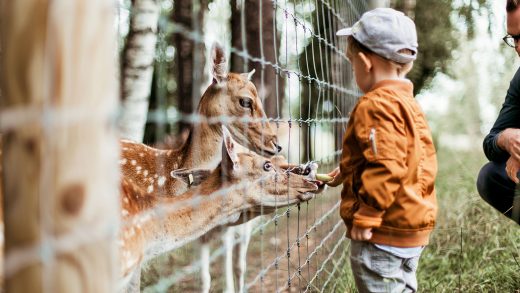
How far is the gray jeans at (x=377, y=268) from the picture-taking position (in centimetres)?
283

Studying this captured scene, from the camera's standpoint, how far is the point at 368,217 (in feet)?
8.82

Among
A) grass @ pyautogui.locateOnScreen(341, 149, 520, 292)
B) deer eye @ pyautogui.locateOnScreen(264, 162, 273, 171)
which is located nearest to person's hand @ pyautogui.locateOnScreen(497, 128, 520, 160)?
grass @ pyautogui.locateOnScreen(341, 149, 520, 292)

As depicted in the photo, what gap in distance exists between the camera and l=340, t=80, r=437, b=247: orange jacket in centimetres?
262

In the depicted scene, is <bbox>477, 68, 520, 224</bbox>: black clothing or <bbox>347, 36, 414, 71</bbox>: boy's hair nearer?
<bbox>347, 36, 414, 71</bbox>: boy's hair

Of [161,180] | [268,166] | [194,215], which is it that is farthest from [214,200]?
[161,180]

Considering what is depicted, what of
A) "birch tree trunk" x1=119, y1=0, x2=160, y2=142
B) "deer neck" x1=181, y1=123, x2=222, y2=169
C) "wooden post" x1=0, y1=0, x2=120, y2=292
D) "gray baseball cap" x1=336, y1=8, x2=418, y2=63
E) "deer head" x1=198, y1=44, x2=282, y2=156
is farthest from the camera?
"birch tree trunk" x1=119, y1=0, x2=160, y2=142

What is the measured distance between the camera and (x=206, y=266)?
4.59m

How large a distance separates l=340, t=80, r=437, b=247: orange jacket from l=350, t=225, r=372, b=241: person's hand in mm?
26

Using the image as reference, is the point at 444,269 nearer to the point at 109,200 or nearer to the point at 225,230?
the point at 225,230

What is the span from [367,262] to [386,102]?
630 millimetres

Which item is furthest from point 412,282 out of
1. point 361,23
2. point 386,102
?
point 361,23

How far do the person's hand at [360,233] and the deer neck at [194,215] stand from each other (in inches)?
40.3

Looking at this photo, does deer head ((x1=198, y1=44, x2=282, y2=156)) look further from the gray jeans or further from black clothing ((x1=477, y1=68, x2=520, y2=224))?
the gray jeans

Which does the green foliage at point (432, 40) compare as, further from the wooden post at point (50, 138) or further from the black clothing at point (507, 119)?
the wooden post at point (50, 138)
